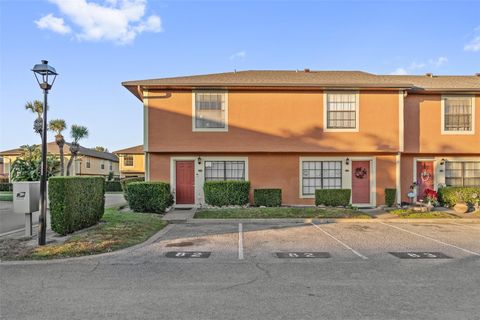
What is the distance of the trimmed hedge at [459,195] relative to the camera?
1617 cm

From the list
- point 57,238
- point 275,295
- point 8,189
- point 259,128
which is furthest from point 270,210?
point 8,189

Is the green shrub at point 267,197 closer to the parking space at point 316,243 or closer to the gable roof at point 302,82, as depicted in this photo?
the parking space at point 316,243

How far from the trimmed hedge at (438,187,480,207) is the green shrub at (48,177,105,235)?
51.2 ft

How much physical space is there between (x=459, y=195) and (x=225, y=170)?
36.8 ft

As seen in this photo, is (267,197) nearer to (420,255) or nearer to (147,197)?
(147,197)

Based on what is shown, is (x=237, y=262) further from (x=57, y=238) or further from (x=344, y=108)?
(x=344, y=108)

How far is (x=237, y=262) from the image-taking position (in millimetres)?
7066

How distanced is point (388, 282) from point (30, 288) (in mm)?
5806

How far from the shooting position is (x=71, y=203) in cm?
899

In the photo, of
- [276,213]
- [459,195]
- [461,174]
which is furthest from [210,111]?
[461,174]

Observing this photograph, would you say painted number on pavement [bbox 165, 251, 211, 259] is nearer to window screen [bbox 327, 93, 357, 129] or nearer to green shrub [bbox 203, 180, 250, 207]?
green shrub [bbox 203, 180, 250, 207]

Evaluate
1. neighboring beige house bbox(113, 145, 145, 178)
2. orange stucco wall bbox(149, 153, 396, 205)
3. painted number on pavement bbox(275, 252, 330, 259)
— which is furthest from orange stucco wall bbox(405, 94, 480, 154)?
neighboring beige house bbox(113, 145, 145, 178)

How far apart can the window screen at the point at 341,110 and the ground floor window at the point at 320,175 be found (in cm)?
193

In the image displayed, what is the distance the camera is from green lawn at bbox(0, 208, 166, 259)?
7.44 meters
